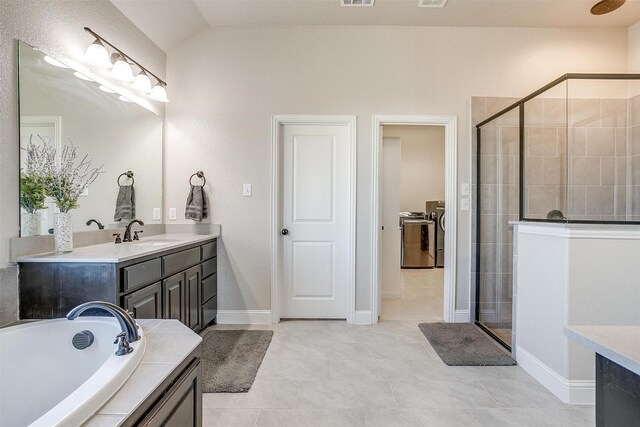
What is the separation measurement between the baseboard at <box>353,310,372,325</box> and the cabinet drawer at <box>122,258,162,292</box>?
1808mm

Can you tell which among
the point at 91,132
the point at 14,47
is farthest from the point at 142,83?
the point at 14,47

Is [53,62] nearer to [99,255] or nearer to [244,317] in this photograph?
[99,255]

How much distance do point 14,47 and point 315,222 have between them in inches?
92.8

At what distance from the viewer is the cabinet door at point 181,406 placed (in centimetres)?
79

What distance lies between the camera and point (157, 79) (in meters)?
2.75

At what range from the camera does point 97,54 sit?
202 centimetres

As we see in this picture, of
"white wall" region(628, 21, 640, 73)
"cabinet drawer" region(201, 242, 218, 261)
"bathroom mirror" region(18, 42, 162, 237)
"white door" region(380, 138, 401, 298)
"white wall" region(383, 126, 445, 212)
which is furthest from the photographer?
"white wall" region(383, 126, 445, 212)

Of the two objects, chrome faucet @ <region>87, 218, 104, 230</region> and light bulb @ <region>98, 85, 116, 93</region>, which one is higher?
light bulb @ <region>98, 85, 116, 93</region>

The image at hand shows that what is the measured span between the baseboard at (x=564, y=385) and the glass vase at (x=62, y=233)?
3030mm

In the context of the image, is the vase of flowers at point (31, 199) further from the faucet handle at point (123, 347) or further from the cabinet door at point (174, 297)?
the faucet handle at point (123, 347)

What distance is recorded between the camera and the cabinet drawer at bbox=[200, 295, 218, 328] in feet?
8.69

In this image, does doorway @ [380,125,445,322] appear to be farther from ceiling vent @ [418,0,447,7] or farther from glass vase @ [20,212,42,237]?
glass vase @ [20,212,42,237]

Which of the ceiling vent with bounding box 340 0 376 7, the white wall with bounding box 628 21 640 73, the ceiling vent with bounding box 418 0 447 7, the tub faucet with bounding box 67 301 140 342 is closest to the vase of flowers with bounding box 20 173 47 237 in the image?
the tub faucet with bounding box 67 301 140 342

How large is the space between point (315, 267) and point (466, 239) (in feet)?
5.04
